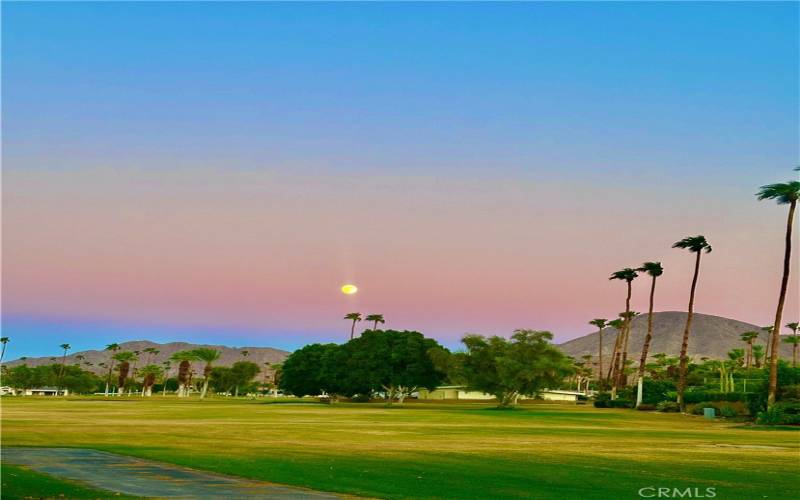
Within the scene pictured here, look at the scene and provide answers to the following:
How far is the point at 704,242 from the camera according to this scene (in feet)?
314

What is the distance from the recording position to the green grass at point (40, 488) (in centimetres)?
1750

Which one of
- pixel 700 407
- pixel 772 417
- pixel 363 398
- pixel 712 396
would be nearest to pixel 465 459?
pixel 772 417

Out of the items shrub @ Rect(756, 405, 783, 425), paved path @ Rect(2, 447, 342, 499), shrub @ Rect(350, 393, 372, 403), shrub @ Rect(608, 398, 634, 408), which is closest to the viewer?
paved path @ Rect(2, 447, 342, 499)

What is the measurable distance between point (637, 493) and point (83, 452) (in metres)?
18.8

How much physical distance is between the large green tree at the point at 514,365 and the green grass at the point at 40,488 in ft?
292

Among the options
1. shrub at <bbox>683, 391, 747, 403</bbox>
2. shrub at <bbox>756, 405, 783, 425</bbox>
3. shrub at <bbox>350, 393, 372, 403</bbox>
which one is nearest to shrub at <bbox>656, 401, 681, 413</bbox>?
shrub at <bbox>683, 391, 747, 403</bbox>

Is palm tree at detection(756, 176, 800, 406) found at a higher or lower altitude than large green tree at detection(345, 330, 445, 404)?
higher

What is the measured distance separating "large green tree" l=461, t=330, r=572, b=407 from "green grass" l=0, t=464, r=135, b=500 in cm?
8912

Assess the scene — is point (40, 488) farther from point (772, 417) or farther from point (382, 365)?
point (382, 365)

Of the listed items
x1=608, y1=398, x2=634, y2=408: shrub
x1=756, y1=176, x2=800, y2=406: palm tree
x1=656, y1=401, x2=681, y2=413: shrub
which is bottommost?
x1=608, y1=398, x2=634, y2=408: shrub

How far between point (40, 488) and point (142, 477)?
3.01 meters

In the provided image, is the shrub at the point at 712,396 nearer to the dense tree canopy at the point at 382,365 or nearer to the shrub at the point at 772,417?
the shrub at the point at 772,417

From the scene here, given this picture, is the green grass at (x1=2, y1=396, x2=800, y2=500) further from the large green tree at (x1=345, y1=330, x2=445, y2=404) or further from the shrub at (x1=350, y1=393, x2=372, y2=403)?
the shrub at (x1=350, y1=393, x2=372, y2=403)

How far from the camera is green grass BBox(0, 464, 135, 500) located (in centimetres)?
1750
